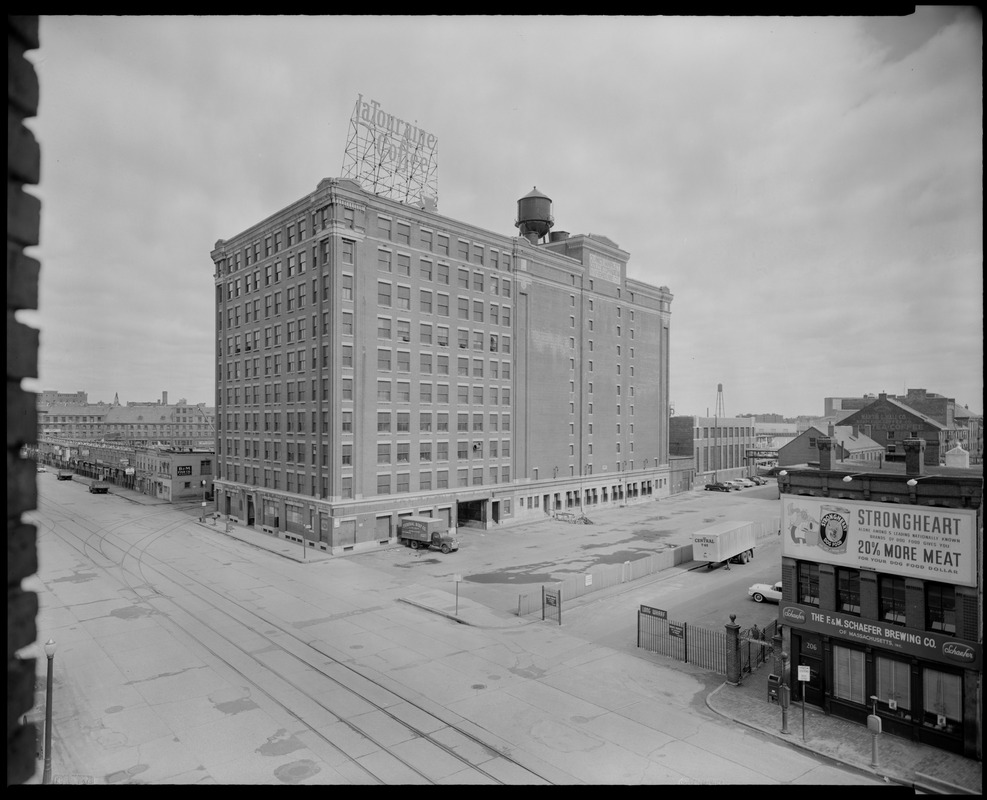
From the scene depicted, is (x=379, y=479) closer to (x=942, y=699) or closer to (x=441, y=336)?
(x=441, y=336)

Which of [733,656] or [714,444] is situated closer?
[733,656]

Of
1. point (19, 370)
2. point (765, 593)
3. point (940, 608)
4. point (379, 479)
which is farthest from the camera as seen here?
→ point (379, 479)

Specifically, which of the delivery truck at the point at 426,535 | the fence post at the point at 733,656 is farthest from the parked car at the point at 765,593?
the delivery truck at the point at 426,535

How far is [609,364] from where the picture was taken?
74000 millimetres

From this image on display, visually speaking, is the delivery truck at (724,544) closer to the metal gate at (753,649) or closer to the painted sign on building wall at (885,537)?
the metal gate at (753,649)

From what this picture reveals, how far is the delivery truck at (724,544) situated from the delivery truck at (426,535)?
18086 millimetres

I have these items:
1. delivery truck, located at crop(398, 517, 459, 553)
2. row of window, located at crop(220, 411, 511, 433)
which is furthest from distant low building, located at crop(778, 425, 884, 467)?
delivery truck, located at crop(398, 517, 459, 553)

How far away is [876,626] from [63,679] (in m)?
28.3

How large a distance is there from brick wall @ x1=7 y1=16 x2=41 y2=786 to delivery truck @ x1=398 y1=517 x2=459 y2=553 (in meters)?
44.2

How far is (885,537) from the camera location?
1936 centimetres

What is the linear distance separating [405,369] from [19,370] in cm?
4783

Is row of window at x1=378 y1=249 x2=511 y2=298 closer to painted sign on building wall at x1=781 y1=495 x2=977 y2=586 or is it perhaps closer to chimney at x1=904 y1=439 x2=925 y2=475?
painted sign on building wall at x1=781 y1=495 x2=977 y2=586

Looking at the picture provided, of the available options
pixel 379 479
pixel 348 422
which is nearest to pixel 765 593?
pixel 379 479

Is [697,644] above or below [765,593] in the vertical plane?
above
